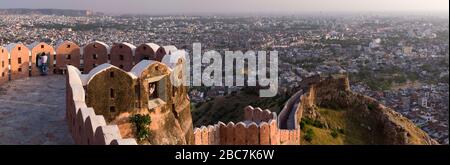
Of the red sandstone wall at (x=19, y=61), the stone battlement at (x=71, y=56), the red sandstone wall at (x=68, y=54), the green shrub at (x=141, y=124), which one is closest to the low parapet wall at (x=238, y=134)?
the stone battlement at (x=71, y=56)

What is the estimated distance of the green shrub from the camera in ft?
44.3

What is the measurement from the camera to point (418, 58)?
8150 centimetres

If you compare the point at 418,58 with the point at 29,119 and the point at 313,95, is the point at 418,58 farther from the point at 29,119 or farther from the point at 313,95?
the point at 29,119

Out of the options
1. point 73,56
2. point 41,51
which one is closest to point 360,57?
point 73,56

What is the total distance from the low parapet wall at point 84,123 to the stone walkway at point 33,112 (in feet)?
1.29

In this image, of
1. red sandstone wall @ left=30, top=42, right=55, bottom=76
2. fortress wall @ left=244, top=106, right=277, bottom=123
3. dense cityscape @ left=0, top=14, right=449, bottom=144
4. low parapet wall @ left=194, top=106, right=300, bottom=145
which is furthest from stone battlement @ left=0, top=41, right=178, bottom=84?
dense cityscape @ left=0, top=14, right=449, bottom=144

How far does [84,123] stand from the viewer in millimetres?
9977

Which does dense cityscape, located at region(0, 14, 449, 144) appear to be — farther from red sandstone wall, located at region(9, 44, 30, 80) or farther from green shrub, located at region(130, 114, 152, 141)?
green shrub, located at region(130, 114, 152, 141)

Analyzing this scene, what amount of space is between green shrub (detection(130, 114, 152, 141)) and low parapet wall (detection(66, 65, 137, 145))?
1.51 metres

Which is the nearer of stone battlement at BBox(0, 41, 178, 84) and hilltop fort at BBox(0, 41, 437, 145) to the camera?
hilltop fort at BBox(0, 41, 437, 145)

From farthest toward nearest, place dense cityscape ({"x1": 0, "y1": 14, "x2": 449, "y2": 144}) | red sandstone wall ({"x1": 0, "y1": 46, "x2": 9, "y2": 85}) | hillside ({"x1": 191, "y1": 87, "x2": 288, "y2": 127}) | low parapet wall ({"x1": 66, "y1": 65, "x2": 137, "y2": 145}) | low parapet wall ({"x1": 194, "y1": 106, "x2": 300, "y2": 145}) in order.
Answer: dense cityscape ({"x1": 0, "y1": 14, "x2": 449, "y2": 144}), hillside ({"x1": 191, "y1": 87, "x2": 288, "y2": 127}), red sandstone wall ({"x1": 0, "y1": 46, "x2": 9, "y2": 85}), low parapet wall ({"x1": 194, "y1": 106, "x2": 300, "y2": 145}), low parapet wall ({"x1": 66, "y1": 65, "x2": 137, "y2": 145})

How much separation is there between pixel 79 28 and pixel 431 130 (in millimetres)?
63565

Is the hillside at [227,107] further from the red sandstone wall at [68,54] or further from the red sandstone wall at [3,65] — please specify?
the red sandstone wall at [3,65]
